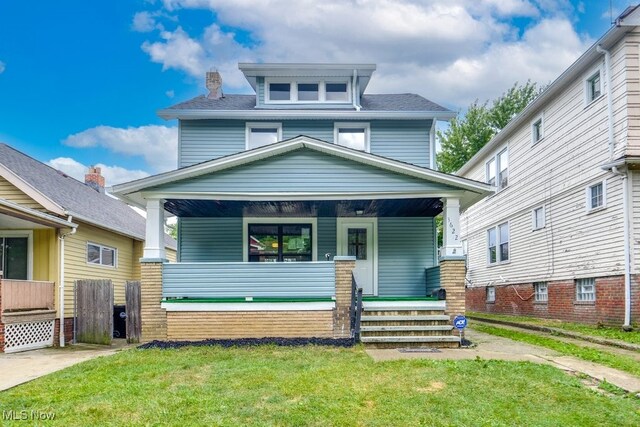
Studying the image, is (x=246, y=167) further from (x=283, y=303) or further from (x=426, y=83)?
(x=426, y=83)

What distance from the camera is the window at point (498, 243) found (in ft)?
60.7

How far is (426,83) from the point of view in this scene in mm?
26938

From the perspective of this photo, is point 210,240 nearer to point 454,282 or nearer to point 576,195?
point 454,282

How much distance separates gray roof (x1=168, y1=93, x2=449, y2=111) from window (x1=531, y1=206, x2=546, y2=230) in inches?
198

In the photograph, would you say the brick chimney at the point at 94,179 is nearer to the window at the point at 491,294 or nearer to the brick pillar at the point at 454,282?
the brick pillar at the point at 454,282

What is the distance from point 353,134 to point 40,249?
825cm

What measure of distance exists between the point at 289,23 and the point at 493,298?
13.0 metres

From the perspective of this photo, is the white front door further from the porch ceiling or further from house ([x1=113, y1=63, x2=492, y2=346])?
the porch ceiling

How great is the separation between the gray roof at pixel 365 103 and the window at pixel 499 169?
210 inches

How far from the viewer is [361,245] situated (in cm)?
1286

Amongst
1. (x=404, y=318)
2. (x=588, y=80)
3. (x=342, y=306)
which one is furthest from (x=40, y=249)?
(x=588, y=80)

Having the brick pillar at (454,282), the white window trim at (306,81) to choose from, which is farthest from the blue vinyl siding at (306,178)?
the white window trim at (306,81)

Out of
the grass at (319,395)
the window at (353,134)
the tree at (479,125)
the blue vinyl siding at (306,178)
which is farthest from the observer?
the tree at (479,125)

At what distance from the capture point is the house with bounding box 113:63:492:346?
980 centimetres
